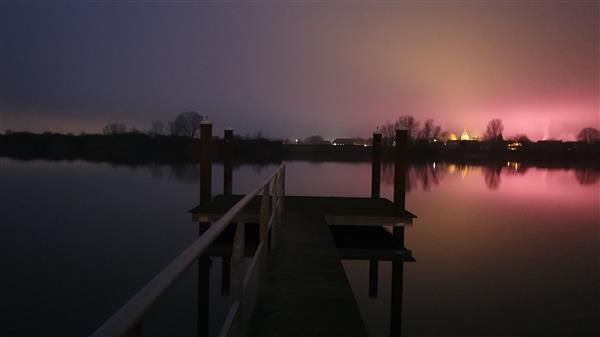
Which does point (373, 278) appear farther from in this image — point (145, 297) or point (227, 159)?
point (145, 297)

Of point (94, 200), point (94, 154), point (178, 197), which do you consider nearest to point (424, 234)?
point (178, 197)

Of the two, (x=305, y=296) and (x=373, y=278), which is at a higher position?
(x=305, y=296)

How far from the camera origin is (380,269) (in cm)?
888

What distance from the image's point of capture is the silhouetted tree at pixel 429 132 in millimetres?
96781

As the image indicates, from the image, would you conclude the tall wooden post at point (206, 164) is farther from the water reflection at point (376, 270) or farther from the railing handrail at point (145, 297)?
the railing handrail at point (145, 297)

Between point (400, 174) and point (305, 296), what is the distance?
607 centimetres


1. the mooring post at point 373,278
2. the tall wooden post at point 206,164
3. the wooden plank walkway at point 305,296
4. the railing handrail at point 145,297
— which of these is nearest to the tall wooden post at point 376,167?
the mooring post at point 373,278

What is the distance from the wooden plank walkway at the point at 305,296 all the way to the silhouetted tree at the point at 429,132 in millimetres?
94523

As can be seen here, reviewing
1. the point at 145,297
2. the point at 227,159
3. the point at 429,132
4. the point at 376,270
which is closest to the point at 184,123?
the point at 429,132

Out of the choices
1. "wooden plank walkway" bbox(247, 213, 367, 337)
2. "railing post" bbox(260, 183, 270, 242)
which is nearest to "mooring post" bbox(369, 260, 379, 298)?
"wooden plank walkway" bbox(247, 213, 367, 337)

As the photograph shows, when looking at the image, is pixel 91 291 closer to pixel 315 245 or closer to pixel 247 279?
pixel 315 245

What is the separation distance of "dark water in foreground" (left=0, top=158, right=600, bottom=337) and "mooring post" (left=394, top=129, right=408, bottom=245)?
0.88 metres

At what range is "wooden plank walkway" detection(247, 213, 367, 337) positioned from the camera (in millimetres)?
3482

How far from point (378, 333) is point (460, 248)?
571 centimetres
